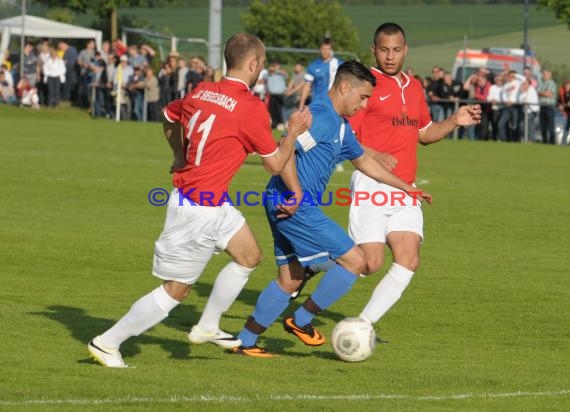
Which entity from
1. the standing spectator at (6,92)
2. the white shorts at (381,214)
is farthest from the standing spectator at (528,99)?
the white shorts at (381,214)

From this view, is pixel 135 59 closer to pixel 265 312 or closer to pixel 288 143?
pixel 265 312

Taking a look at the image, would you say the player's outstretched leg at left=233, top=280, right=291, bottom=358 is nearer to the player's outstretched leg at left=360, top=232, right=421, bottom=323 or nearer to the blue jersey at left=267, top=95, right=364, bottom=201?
the blue jersey at left=267, top=95, right=364, bottom=201

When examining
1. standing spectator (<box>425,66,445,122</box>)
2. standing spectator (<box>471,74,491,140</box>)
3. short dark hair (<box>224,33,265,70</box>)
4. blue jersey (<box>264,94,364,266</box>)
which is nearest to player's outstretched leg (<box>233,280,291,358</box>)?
blue jersey (<box>264,94,364,266</box>)

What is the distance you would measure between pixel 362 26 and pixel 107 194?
208ft

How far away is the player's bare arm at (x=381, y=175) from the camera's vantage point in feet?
32.2

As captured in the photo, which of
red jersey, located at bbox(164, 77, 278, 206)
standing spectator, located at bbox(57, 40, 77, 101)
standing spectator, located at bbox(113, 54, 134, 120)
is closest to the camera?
red jersey, located at bbox(164, 77, 278, 206)

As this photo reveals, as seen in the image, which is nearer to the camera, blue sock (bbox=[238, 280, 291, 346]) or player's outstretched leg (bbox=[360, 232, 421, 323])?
blue sock (bbox=[238, 280, 291, 346])

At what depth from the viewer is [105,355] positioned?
855cm

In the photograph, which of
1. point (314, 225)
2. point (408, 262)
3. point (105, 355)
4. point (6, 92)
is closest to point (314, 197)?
point (314, 225)

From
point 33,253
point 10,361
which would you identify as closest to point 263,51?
point 10,361

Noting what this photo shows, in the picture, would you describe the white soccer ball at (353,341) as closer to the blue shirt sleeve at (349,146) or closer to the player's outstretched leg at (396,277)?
the player's outstretched leg at (396,277)

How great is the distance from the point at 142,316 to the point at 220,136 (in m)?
1.23

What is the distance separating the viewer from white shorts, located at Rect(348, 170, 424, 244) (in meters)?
10.2

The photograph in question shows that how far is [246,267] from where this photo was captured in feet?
29.2
